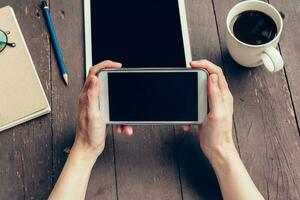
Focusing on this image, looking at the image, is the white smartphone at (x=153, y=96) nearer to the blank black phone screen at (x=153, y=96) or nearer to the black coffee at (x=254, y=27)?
the blank black phone screen at (x=153, y=96)

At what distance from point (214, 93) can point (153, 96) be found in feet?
0.35

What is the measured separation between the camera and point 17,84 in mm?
882

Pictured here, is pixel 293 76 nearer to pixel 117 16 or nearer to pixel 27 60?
pixel 117 16

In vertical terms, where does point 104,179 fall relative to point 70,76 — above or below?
below

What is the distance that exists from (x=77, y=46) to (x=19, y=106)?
163mm

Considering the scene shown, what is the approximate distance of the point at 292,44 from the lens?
0.93 meters

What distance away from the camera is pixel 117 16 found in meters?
0.92

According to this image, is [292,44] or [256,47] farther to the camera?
[292,44]

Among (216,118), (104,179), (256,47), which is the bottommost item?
(104,179)

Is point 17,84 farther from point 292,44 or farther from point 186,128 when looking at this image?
point 292,44

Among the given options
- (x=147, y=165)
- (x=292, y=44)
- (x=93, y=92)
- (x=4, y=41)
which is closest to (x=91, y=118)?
(x=93, y=92)

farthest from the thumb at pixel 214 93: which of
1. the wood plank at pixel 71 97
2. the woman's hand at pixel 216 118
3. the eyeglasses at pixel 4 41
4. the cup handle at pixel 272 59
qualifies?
the eyeglasses at pixel 4 41

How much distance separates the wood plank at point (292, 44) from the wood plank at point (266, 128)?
0.01m

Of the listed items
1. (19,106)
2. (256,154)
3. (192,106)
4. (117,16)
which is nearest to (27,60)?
(19,106)
